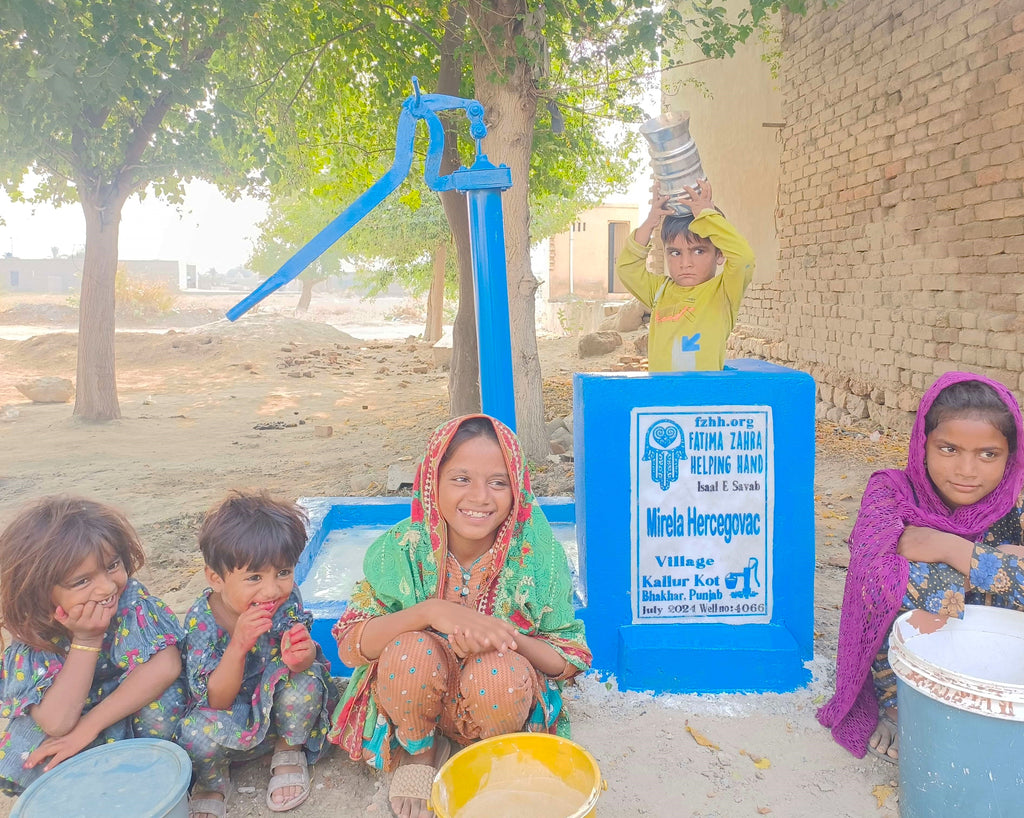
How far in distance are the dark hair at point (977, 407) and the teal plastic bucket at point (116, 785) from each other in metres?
2.00

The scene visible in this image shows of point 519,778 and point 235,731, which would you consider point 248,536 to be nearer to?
point 235,731

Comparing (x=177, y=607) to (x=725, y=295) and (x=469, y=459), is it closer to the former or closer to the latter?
(x=469, y=459)

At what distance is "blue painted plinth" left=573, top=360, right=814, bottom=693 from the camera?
7.83 feet

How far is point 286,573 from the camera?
2.01m

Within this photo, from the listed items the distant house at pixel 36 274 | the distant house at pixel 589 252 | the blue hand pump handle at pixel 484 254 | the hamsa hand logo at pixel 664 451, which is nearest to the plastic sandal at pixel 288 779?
the blue hand pump handle at pixel 484 254

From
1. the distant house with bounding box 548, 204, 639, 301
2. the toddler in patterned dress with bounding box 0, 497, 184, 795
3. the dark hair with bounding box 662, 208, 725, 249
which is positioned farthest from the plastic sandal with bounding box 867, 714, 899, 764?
the distant house with bounding box 548, 204, 639, 301

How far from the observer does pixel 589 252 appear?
23.3 metres

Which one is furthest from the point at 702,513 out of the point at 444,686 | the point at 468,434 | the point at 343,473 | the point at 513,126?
the point at 343,473

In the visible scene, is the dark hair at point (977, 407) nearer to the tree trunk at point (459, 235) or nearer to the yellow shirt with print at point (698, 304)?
the yellow shirt with print at point (698, 304)

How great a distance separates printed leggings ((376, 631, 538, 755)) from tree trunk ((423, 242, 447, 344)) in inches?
564

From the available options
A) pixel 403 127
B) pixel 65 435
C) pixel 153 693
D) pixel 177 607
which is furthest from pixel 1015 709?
pixel 65 435

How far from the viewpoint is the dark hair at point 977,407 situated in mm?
1924

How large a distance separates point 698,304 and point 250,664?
192cm

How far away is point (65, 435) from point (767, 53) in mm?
8699
